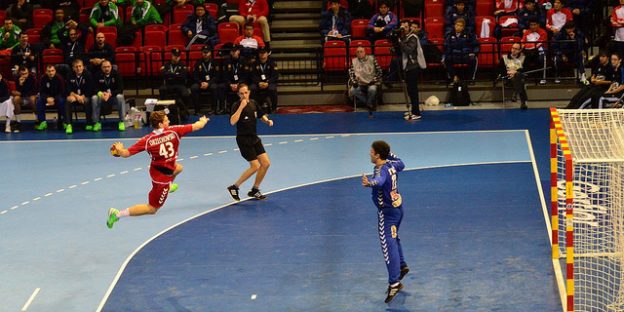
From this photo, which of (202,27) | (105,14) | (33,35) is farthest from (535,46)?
(33,35)

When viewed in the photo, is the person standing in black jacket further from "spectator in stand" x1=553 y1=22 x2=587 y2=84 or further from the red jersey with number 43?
the red jersey with number 43

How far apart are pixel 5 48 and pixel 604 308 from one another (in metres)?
20.3

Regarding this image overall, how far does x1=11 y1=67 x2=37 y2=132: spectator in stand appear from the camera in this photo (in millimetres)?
25078

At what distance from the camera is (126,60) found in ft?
89.7

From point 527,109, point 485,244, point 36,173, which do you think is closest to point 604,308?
point 485,244

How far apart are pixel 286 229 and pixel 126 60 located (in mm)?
13668

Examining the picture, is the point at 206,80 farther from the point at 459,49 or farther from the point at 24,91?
the point at 459,49

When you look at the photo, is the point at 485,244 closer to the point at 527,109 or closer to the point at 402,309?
the point at 402,309

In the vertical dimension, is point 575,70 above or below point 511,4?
below

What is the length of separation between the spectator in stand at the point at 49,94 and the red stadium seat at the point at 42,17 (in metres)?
4.36

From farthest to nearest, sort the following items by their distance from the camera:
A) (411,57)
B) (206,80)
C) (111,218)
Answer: (206,80) → (411,57) → (111,218)

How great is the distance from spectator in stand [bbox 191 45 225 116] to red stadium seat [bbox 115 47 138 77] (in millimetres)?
2122

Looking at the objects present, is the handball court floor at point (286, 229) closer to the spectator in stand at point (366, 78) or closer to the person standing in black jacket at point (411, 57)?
the person standing in black jacket at point (411, 57)

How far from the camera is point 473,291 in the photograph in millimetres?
12000
